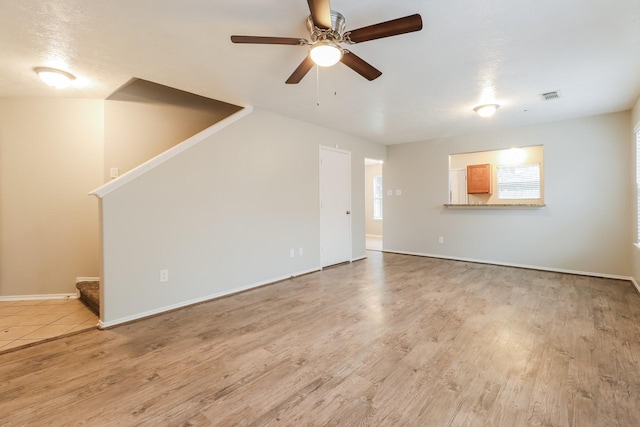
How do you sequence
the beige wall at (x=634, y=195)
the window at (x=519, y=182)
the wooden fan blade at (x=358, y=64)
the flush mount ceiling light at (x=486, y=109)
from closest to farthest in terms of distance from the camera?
the wooden fan blade at (x=358, y=64) → the beige wall at (x=634, y=195) → the flush mount ceiling light at (x=486, y=109) → the window at (x=519, y=182)

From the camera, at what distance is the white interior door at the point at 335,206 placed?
15.7 ft

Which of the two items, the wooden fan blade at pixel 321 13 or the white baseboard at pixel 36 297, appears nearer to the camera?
the wooden fan blade at pixel 321 13

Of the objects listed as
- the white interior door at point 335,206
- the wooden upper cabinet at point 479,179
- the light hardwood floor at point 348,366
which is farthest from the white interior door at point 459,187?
the light hardwood floor at point 348,366

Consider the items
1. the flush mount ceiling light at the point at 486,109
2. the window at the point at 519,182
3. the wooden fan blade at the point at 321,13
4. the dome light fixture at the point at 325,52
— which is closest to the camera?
the wooden fan blade at the point at 321,13

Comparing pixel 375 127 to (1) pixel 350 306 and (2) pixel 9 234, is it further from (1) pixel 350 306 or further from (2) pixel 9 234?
(2) pixel 9 234

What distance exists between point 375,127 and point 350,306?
3.05m

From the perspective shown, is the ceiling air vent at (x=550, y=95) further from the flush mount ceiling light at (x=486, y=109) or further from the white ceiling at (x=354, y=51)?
the flush mount ceiling light at (x=486, y=109)

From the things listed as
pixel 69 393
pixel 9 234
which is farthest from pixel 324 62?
pixel 9 234

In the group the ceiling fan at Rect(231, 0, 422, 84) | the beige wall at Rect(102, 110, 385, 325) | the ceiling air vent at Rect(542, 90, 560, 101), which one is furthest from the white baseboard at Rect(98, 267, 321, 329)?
the ceiling air vent at Rect(542, 90, 560, 101)

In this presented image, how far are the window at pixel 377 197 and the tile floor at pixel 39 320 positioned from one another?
7394 mm

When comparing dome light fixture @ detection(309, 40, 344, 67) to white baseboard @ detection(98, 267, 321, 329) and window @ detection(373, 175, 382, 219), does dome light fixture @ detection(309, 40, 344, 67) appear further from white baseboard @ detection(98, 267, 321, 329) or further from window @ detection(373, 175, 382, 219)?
window @ detection(373, 175, 382, 219)

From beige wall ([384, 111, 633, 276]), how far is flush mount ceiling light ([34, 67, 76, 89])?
5.49 metres

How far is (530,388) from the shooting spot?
1728mm

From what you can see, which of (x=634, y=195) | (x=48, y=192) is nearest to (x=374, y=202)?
(x=634, y=195)
